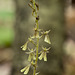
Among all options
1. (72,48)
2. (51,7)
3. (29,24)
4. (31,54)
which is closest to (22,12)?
(29,24)

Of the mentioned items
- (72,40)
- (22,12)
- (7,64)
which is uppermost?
(22,12)

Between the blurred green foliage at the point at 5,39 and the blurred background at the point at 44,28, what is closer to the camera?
the blurred background at the point at 44,28

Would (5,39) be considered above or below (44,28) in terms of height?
below

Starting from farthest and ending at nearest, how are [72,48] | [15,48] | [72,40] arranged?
[72,40] → [72,48] → [15,48]

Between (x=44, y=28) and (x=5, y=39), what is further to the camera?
(x=5, y=39)

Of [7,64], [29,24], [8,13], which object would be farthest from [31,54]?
[8,13]

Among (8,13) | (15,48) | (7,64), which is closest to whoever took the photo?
(15,48)

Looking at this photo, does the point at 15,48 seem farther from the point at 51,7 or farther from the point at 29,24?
the point at 51,7

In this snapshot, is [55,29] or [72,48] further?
[72,48]

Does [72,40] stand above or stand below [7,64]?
above

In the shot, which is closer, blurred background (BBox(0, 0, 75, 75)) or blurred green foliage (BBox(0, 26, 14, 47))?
blurred background (BBox(0, 0, 75, 75))
